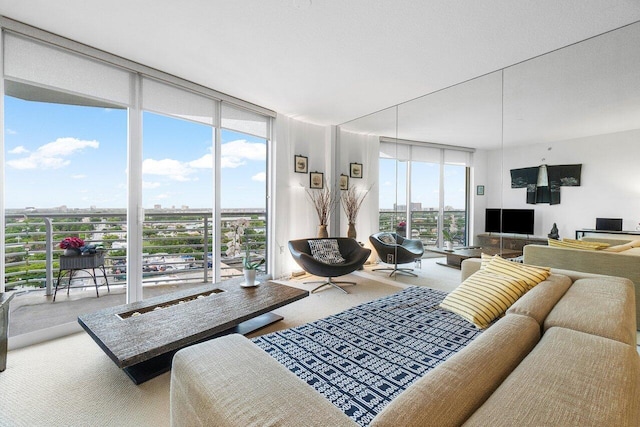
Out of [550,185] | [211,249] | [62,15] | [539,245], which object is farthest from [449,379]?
[211,249]

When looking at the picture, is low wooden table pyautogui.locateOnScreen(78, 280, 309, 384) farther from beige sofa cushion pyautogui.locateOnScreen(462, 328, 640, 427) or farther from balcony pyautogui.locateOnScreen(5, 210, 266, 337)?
beige sofa cushion pyautogui.locateOnScreen(462, 328, 640, 427)

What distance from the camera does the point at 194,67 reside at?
2998mm

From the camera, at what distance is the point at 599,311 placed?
4.44 ft

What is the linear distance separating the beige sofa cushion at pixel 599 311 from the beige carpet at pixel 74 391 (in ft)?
6.82

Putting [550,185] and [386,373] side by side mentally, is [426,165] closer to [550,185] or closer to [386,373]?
[550,185]

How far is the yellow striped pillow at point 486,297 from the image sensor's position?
1.85 metres

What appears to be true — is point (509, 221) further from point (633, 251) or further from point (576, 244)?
point (633, 251)

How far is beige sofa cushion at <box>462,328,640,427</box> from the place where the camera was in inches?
25.8

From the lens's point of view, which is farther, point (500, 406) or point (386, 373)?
point (386, 373)

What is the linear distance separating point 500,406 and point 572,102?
3292mm

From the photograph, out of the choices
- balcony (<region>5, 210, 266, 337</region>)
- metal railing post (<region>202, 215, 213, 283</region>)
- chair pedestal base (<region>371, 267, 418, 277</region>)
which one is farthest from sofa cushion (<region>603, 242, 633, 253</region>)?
metal railing post (<region>202, 215, 213, 283</region>)

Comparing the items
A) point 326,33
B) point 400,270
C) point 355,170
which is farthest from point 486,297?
point 355,170

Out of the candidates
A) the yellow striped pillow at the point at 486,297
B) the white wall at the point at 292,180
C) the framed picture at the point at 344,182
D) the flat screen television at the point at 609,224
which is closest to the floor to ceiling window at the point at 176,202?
the white wall at the point at 292,180

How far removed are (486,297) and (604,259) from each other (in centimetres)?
124
